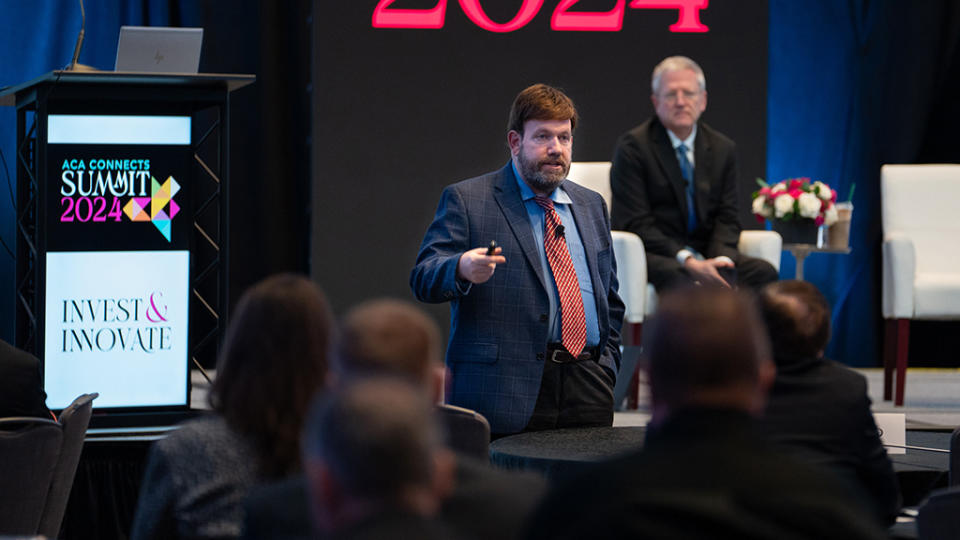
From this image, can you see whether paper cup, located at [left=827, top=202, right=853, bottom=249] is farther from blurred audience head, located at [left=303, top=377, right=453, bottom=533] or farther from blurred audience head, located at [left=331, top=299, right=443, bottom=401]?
blurred audience head, located at [left=303, top=377, right=453, bottom=533]

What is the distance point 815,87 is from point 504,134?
214cm

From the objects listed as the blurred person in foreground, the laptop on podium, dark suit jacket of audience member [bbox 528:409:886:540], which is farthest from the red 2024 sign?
dark suit jacket of audience member [bbox 528:409:886:540]

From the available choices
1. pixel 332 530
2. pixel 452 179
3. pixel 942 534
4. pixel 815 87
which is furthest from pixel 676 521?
pixel 815 87

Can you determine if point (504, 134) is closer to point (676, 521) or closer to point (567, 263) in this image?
point (567, 263)

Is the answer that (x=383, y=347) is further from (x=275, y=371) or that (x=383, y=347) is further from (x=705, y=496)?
(x=705, y=496)

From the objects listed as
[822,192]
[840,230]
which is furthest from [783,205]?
[840,230]

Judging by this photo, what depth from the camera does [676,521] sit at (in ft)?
4.17

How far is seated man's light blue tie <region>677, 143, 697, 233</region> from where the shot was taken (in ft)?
18.3

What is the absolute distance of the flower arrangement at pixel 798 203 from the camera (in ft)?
19.3

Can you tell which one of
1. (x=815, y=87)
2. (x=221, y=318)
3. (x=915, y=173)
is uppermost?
(x=815, y=87)

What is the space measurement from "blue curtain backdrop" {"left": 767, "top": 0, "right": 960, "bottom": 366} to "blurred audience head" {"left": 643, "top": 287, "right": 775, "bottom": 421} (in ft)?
20.1

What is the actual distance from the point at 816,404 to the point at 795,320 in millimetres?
155

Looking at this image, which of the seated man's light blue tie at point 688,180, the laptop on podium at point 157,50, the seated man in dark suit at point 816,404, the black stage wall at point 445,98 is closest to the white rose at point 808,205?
the seated man's light blue tie at point 688,180

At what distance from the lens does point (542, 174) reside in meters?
3.49
